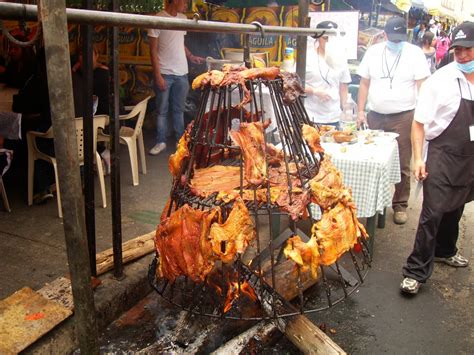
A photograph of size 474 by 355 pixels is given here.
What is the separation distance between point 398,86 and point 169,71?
384cm

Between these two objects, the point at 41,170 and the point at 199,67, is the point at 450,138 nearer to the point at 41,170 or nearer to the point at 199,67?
the point at 41,170

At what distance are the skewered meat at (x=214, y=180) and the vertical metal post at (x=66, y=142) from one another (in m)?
1.11

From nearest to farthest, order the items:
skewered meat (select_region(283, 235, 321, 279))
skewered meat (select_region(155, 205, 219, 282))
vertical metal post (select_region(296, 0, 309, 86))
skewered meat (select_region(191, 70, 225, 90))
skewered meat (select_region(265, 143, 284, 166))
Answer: skewered meat (select_region(283, 235, 321, 279)) → skewered meat (select_region(155, 205, 219, 282)) → skewered meat (select_region(191, 70, 225, 90)) → skewered meat (select_region(265, 143, 284, 166)) → vertical metal post (select_region(296, 0, 309, 86))

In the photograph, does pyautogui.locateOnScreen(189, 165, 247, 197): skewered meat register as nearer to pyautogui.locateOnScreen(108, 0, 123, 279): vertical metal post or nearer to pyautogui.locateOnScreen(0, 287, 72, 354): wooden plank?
pyautogui.locateOnScreen(108, 0, 123, 279): vertical metal post

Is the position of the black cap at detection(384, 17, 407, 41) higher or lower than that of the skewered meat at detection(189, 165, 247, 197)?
higher

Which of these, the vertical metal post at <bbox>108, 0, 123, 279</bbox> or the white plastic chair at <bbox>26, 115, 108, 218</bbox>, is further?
the white plastic chair at <bbox>26, 115, 108, 218</bbox>

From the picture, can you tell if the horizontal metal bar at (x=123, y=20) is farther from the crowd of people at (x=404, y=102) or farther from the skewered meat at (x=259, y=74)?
the crowd of people at (x=404, y=102)

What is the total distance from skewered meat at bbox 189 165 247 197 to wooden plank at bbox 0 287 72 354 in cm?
113

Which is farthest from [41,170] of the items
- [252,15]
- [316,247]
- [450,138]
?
[252,15]

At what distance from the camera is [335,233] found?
2309 mm

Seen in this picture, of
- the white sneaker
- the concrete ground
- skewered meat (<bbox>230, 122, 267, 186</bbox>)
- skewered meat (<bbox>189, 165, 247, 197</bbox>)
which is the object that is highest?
skewered meat (<bbox>230, 122, 267, 186</bbox>)

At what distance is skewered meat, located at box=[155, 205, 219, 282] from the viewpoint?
91.8 inches

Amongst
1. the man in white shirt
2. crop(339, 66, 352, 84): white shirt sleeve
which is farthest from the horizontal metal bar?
the man in white shirt

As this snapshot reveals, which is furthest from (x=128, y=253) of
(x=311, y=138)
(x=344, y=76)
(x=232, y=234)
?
(x=344, y=76)
